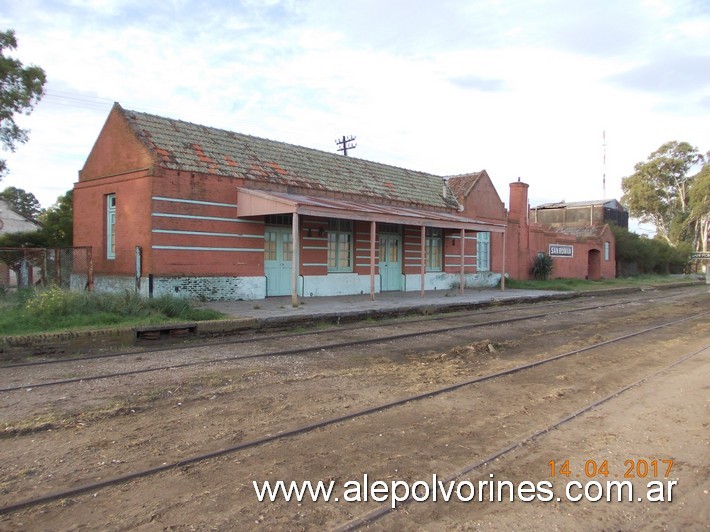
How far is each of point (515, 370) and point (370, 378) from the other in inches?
86.7

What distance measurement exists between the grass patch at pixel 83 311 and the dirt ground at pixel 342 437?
225 centimetres

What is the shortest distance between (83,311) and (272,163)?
30.4ft

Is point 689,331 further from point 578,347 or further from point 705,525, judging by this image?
point 705,525

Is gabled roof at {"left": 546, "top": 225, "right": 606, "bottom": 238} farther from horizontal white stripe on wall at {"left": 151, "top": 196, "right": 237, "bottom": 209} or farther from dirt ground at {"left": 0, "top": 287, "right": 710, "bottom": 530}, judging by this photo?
dirt ground at {"left": 0, "top": 287, "right": 710, "bottom": 530}

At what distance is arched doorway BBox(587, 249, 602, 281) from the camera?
3650 centimetres

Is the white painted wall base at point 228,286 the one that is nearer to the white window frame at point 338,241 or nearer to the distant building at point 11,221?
the white window frame at point 338,241

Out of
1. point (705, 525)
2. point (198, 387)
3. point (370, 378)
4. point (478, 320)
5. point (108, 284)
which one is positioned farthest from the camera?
point (108, 284)

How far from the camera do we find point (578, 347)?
10.1 m

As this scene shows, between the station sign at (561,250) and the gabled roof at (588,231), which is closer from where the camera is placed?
the station sign at (561,250)

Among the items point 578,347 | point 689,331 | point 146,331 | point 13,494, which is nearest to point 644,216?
point 689,331

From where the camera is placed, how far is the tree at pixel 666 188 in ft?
179

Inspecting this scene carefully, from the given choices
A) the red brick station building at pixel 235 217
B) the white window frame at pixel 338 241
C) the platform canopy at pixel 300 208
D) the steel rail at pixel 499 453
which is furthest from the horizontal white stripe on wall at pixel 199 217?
the steel rail at pixel 499 453

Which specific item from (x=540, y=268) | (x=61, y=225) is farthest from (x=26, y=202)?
(x=540, y=268)

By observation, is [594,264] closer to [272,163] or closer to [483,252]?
[483,252]
